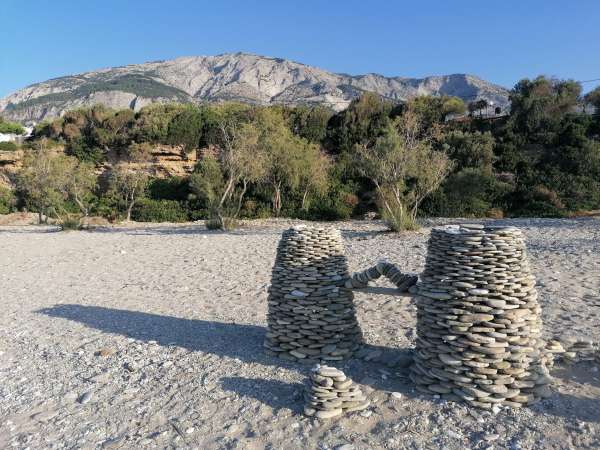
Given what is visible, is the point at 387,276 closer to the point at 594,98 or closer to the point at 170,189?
the point at 170,189

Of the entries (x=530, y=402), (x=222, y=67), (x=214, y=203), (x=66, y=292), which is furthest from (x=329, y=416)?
(x=222, y=67)

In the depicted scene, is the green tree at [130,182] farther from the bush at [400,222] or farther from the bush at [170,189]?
the bush at [400,222]

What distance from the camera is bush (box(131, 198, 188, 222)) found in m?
23.8

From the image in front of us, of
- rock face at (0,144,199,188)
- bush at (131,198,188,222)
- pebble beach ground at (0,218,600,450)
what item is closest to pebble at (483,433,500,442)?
pebble beach ground at (0,218,600,450)

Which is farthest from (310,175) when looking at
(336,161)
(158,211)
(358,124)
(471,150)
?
(471,150)

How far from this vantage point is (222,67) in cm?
13650

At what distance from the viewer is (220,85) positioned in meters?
124

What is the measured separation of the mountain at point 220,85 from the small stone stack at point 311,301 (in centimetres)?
8915

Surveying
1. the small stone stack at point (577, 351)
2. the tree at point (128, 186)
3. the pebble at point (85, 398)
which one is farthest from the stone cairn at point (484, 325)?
the tree at point (128, 186)

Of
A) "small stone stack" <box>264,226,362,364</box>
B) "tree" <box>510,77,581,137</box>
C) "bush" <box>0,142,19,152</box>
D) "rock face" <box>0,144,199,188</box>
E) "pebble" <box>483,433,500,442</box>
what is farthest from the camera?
"bush" <box>0,142,19,152</box>

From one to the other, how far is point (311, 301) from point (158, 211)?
21.1m

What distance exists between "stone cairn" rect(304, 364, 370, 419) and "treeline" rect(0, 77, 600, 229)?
10.2m

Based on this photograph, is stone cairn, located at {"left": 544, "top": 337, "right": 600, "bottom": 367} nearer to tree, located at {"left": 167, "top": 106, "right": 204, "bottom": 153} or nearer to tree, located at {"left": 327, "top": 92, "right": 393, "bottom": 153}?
tree, located at {"left": 327, "top": 92, "right": 393, "bottom": 153}

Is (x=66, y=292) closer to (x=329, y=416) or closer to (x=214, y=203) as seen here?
(x=329, y=416)
